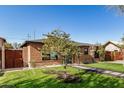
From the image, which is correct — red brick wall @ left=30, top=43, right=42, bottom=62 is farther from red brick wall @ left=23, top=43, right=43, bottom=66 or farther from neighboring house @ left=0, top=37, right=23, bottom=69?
neighboring house @ left=0, top=37, right=23, bottom=69

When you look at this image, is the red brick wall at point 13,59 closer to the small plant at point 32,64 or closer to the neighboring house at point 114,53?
the small plant at point 32,64

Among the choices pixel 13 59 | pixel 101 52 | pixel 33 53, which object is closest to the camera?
pixel 13 59

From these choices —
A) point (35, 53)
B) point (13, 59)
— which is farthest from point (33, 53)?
point (13, 59)

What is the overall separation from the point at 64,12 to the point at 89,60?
844 centimetres

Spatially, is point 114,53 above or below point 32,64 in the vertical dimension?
above

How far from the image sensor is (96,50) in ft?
75.6

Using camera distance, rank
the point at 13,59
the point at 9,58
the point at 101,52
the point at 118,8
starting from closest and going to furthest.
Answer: the point at 118,8 → the point at 9,58 → the point at 13,59 → the point at 101,52

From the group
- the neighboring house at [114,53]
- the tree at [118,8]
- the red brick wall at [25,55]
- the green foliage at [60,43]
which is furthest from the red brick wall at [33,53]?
the neighboring house at [114,53]

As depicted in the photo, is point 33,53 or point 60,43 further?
point 33,53

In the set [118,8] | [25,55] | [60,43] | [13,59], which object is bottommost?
[13,59]

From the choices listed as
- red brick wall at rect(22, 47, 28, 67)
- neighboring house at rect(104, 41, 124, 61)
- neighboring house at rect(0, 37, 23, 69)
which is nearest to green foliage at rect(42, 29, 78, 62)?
neighboring house at rect(0, 37, 23, 69)

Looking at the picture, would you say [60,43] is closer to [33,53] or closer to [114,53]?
[33,53]

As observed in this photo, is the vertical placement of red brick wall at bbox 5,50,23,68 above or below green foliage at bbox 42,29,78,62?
below
